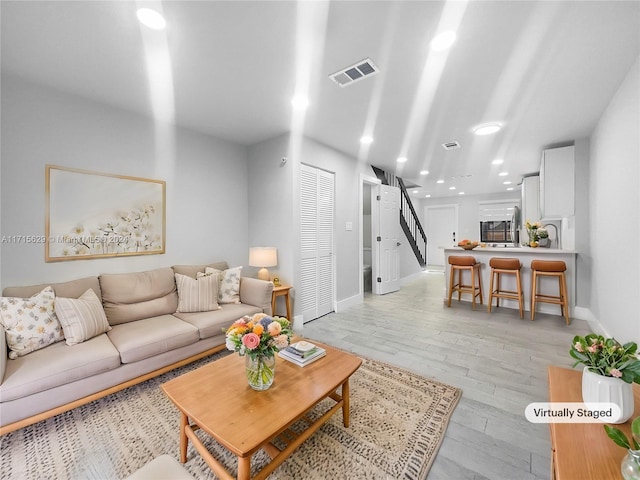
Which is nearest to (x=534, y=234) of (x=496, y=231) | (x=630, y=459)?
(x=496, y=231)

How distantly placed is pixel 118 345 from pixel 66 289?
0.79 meters

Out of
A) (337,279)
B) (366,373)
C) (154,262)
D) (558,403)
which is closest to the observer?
(558,403)

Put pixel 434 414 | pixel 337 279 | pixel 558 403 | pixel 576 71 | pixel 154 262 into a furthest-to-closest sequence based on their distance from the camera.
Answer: pixel 337 279 < pixel 154 262 < pixel 576 71 < pixel 434 414 < pixel 558 403

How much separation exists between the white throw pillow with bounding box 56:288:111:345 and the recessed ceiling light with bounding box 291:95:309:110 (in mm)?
2582

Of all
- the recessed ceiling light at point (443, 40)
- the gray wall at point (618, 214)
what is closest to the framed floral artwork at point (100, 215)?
the recessed ceiling light at point (443, 40)

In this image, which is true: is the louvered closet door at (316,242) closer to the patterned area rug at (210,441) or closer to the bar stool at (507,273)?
the patterned area rug at (210,441)

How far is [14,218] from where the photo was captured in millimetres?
2283

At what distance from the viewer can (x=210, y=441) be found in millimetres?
1648

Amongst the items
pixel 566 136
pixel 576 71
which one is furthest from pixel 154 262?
pixel 566 136

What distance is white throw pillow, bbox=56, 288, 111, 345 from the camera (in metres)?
2.09

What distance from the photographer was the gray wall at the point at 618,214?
86.7 inches

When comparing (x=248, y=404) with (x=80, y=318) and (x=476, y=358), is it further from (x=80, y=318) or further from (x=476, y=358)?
(x=476, y=358)

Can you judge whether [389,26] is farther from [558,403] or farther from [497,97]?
[558,403]

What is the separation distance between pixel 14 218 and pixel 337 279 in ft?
11.9
